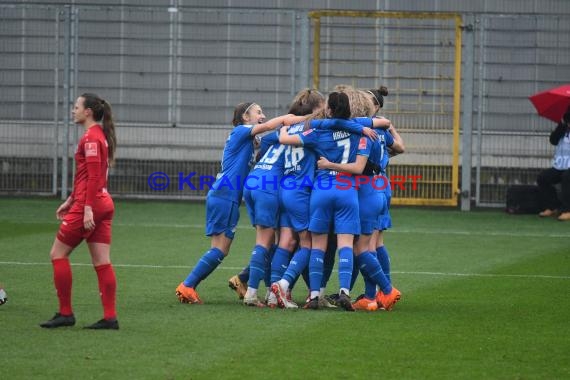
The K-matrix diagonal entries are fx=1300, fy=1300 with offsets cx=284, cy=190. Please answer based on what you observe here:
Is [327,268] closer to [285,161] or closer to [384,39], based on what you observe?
[285,161]

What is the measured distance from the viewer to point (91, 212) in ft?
28.8

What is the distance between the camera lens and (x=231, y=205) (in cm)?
1075

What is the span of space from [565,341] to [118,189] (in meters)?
14.5

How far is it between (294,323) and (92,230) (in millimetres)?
1692

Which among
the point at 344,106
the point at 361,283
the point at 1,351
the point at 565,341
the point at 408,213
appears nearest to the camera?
the point at 1,351

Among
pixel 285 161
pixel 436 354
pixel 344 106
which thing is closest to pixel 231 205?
pixel 285 161

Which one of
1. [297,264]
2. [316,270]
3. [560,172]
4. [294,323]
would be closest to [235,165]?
[297,264]

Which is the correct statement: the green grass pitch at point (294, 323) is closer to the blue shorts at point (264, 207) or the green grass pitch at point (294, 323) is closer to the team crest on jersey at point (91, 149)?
the blue shorts at point (264, 207)

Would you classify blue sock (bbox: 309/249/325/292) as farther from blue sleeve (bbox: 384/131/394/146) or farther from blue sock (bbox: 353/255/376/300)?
blue sleeve (bbox: 384/131/394/146)

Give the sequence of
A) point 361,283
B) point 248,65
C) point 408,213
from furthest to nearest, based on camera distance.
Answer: point 248,65 → point 408,213 → point 361,283

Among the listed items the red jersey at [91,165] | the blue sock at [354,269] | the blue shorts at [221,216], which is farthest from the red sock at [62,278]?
the blue sock at [354,269]

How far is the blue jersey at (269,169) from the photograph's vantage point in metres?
10.6

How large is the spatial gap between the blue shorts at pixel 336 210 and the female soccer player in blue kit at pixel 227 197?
692 millimetres

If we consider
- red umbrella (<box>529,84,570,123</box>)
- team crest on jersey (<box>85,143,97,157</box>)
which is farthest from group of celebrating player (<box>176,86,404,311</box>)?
red umbrella (<box>529,84,570,123</box>)
